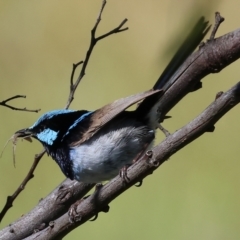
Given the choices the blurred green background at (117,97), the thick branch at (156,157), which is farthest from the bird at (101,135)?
the blurred green background at (117,97)

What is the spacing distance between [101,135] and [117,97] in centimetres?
88

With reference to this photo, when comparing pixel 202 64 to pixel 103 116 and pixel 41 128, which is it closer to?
pixel 103 116

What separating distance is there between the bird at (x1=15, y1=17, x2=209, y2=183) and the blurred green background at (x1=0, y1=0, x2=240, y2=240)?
0.73m

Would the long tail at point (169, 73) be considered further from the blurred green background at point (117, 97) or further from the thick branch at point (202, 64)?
the blurred green background at point (117, 97)

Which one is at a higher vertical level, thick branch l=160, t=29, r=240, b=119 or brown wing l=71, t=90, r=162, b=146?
brown wing l=71, t=90, r=162, b=146

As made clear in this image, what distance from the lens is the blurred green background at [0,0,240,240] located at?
2260 millimetres

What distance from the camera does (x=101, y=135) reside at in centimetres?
147

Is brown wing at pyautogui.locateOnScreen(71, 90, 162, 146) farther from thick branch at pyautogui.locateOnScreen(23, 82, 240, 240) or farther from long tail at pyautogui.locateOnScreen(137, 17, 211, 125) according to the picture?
thick branch at pyautogui.locateOnScreen(23, 82, 240, 240)

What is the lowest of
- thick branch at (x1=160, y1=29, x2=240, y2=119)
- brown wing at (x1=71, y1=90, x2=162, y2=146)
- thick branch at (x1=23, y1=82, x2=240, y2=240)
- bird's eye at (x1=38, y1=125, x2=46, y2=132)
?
thick branch at (x1=23, y1=82, x2=240, y2=240)

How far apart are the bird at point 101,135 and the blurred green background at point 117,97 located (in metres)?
0.73

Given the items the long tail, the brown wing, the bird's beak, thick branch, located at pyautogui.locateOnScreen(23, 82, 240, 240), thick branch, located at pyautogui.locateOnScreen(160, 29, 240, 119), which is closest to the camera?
thick branch, located at pyautogui.locateOnScreen(23, 82, 240, 240)

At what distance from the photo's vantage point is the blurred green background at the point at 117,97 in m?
2.26

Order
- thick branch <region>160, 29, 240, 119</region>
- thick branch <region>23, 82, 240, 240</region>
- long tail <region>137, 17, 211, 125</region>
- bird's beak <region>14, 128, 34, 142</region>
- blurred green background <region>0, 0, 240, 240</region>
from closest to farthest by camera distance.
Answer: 1. thick branch <region>23, 82, 240, 240</region>
2. thick branch <region>160, 29, 240, 119</region>
3. long tail <region>137, 17, 211, 125</region>
4. bird's beak <region>14, 128, 34, 142</region>
5. blurred green background <region>0, 0, 240, 240</region>

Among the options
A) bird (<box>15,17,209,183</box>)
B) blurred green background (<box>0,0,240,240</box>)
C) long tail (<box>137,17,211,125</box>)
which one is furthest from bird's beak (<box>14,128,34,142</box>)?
blurred green background (<box>0,0,240,240</box>)
